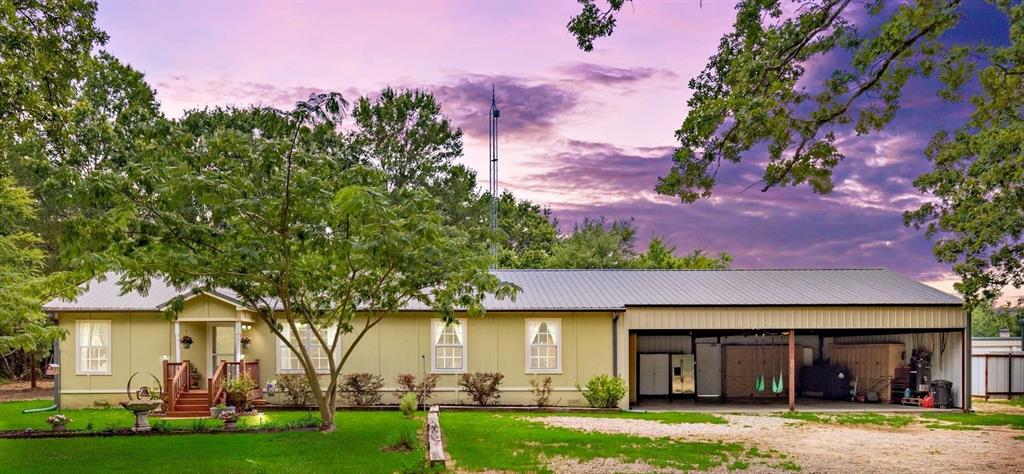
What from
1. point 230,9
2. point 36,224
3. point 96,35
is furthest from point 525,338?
point 36,224

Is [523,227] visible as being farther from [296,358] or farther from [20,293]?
[20,293]

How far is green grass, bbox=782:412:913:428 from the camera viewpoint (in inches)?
688

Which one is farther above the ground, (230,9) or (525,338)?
(230,9)

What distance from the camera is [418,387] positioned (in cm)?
2050

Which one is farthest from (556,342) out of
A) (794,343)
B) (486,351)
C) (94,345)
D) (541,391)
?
(94,345)

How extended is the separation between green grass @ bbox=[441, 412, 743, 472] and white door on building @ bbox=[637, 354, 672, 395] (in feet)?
32.9

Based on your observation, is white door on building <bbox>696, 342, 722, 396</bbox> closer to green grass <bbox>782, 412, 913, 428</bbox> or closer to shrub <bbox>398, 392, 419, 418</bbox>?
green grass <bbox>782, 412, 913, 428</bbox>

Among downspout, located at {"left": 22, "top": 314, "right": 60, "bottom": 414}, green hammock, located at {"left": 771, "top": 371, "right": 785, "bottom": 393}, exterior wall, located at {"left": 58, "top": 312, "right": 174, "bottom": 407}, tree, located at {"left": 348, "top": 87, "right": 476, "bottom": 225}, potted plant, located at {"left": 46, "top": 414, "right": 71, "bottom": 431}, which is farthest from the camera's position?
tree, located at {"left": 348, "top": 87, "right": 476, "bottom": 225}

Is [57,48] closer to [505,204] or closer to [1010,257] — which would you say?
[1010,257]

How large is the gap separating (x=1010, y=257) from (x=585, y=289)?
1029 cm

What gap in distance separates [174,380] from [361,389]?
4520mm

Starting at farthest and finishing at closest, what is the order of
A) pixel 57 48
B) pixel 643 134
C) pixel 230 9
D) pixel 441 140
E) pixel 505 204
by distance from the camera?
pixel 505 204, pixel 441 140, pixel 643 134, pixel 230 9, pixel 57 48

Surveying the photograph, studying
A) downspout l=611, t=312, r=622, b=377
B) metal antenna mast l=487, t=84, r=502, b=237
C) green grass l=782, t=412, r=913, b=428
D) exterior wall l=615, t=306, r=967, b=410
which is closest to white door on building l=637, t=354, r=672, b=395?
downspout l=611, t=312, r=622, b=377

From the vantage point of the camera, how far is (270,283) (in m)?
13.7
